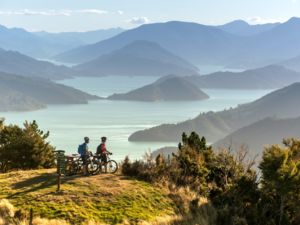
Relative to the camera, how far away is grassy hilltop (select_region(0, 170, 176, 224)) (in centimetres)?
1742

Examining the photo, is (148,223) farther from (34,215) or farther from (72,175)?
(72,175)

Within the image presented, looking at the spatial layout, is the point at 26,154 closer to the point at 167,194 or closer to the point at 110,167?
the point at 110,167

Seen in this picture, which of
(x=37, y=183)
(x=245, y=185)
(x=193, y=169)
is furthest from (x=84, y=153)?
(x=245, y=185)

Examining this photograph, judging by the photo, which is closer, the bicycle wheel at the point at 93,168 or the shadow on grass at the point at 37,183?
the shadow on grass at the point at 37,183

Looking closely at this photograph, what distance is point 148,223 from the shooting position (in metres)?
17.1

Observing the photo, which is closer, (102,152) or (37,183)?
(37,183)

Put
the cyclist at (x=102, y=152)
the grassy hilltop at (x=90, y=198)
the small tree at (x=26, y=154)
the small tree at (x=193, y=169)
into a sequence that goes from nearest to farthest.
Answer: the grassy hilltop at (x=90, y=198), the cyclist at (x=102, y=152), the small tree at (x=193, y=169), the small tree at (x=26, y=154)

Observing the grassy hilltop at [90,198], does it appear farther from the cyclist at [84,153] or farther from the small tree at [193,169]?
the small tree at [193,169]

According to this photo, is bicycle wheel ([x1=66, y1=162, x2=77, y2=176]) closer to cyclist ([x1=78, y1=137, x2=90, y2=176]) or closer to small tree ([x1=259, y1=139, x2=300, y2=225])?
cyclist ([x1=78, y1=137, x2=90, y2=176])

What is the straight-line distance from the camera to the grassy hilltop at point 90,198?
17.4 meters

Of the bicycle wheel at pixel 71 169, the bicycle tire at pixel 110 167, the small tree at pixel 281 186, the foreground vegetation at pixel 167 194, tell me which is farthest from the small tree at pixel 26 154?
the small tree at pixel 281 186

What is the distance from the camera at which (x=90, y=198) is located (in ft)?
61.3

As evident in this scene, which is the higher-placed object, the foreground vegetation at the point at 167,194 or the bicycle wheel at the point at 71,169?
the bicycle wheel at the point at 71,169

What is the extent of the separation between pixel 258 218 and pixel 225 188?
104 inches
